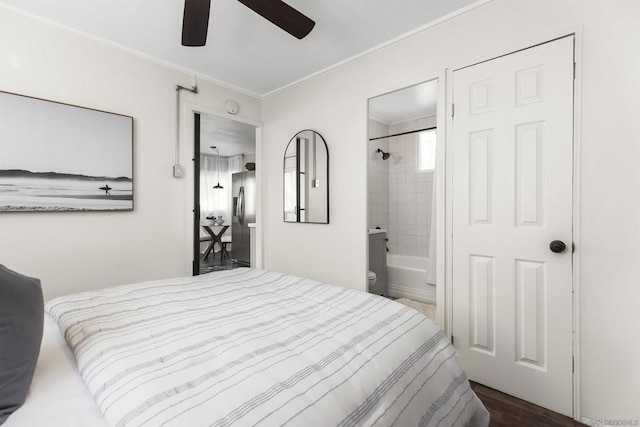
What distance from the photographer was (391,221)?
4.66m

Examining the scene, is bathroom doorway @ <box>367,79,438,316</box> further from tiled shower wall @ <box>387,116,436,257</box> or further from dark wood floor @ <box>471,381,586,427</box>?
dark wood floor @ <box>471,381,586,427</box>

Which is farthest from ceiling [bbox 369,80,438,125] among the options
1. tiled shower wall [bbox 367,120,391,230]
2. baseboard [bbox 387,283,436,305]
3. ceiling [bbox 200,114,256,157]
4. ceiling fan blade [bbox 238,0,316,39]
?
baseboard [bbox 387,283,436,305]

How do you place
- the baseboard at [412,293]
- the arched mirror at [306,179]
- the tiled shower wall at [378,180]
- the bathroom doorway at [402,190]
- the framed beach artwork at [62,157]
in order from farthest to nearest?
the tiled shower wall at [378,180], the bathroom doorway at [402,190], the baseboard at [412,293], the arched mirror at [306,179], the framed beach artwork at [62,157]

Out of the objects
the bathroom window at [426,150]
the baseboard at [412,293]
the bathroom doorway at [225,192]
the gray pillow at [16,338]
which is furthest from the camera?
the bathroom doorway at [225,192]

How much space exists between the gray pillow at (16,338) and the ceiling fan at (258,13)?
1511mm

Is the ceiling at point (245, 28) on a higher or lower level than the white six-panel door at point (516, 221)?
higher

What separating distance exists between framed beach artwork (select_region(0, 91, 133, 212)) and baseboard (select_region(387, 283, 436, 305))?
317cm

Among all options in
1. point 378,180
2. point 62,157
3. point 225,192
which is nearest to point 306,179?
point 378,180

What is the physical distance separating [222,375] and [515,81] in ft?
7.13

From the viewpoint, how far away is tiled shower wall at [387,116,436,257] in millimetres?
4262

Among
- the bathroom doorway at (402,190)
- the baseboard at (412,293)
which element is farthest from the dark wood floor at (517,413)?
the bathroom doorway at (402,190)

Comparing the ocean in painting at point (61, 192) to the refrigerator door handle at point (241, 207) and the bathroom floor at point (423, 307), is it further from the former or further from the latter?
the refrigerator door handle at point (241, 207)

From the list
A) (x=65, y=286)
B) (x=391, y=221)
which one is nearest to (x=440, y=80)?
(x=391, y=221)

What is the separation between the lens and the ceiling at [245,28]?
194 cm
